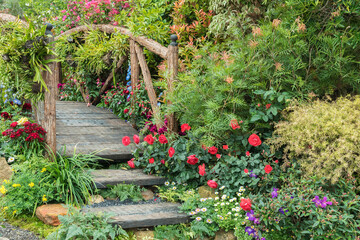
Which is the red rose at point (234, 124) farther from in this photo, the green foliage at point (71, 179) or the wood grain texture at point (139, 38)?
the green foliage at point (71, 179)

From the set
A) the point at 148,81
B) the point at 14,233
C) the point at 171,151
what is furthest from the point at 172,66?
the point at 14,233

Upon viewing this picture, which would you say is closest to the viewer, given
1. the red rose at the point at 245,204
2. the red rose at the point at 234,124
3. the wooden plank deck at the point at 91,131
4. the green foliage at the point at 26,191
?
the red rose at the point at 245,204

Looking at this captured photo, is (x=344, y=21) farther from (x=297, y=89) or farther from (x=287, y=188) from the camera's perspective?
(x=287, y=188)

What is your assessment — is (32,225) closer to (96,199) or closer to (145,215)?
(96,199)

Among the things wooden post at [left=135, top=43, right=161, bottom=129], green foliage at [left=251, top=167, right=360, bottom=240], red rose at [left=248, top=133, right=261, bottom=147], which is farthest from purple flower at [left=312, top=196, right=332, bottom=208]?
wooden post at [left=135, top=43, right=161, bottom=129]

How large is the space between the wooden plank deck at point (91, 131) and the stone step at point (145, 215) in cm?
105

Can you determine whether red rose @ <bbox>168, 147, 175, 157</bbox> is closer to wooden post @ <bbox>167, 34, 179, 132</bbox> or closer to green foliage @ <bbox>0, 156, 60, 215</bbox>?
wooden post @ <bbox>167, 34, 179, 132</bbox>

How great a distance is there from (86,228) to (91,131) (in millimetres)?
2399

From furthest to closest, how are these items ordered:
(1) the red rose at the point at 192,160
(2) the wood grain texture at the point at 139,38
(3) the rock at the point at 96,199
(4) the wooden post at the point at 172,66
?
(2) the wood grain texture at the point at 139,38 → (4) the wooden post at the point at 172,66 → (1) the red rose at the point at 192,160 → (3) the rock at the point at 96,199

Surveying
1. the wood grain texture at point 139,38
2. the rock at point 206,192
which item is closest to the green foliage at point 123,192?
the rock at point 206,192

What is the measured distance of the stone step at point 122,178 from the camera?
4.14m

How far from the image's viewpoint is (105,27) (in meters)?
6.38

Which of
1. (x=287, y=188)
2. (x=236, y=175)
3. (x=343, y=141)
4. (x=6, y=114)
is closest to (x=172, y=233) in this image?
(x=236, y=175)

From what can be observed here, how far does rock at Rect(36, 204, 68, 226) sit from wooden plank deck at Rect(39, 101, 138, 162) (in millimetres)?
771
